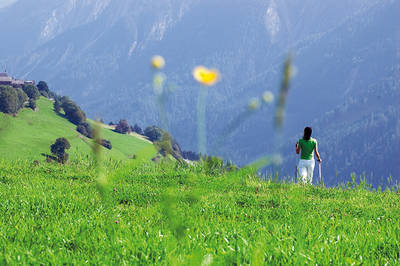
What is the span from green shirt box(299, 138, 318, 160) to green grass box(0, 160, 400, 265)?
16.2ft

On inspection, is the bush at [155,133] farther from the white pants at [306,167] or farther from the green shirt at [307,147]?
the white pants at [306,167]

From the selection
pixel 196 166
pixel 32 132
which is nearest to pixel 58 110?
pixel 32 132

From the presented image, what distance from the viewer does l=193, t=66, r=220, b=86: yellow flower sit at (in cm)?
167

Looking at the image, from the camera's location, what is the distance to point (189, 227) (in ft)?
15.0

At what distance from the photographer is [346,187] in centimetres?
950

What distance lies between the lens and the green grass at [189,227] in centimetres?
347

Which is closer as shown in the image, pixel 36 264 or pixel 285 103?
pixel 285 103

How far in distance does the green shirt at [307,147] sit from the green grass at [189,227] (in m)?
4.93

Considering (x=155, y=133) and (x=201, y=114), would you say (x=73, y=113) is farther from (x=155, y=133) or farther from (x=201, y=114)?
(x=201, y=114)

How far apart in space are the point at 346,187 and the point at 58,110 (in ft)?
551

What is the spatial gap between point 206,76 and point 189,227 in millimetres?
3187

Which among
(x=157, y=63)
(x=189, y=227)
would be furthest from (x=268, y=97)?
(x=189, y=227)

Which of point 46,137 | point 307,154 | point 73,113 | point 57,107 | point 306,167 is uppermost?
point 73,113

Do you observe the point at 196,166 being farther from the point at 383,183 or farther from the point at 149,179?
the point at 383,183
